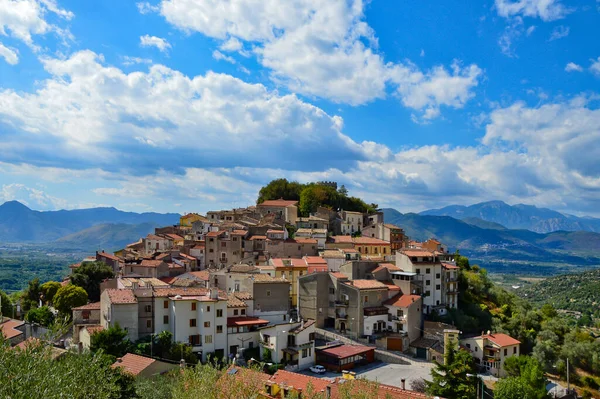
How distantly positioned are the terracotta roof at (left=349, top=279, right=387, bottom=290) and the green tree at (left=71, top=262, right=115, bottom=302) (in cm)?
2495

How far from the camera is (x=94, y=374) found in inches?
631

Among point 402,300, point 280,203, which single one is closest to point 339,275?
point 402,300

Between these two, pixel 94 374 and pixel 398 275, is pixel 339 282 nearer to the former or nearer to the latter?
pixel 398 275

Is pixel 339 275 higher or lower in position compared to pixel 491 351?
higher

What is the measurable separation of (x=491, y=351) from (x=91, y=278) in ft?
128

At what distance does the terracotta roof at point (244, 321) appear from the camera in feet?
134

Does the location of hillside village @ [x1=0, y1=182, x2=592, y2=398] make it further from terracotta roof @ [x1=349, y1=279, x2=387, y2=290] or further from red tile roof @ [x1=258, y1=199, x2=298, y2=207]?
red tile roof @ [x1=258, y1=199, x2=298, y2=207]

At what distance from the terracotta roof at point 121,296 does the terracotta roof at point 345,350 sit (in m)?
15.7

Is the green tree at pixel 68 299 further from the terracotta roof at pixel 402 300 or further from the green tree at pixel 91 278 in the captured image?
the terracotta roof at pixel 402 300

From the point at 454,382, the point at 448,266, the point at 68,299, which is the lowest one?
the point at 454,382

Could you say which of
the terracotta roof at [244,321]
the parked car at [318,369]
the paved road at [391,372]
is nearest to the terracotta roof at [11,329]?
the terracotta roof at [244,321]

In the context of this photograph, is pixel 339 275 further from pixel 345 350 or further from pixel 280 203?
pixel 280 203

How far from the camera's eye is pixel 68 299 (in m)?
46.0

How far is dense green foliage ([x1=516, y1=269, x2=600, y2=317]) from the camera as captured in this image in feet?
450
